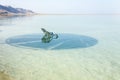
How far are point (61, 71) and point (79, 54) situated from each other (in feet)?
14.6

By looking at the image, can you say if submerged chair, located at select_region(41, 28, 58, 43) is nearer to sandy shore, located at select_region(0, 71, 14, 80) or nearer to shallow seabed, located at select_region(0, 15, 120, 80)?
shallow seabed, located at select_region(0, 15, 120, 80)

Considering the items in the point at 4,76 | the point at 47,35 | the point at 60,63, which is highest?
the point at 47,35

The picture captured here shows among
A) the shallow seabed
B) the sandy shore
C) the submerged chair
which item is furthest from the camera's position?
the submerged chair

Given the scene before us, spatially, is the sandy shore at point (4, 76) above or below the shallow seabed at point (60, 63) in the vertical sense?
above

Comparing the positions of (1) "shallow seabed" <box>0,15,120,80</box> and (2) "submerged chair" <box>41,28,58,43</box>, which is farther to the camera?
(2) "submerged chair" <box>41,28,58,43</box>

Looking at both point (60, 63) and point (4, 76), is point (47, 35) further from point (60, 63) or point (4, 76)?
point (4, 76)

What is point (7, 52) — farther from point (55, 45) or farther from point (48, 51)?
point (55, 45)

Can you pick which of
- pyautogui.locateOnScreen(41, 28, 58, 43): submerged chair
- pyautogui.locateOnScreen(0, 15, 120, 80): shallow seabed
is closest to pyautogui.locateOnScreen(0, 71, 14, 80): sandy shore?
pyautogui.locateOnScreen(0, 15, 120, 80): shallow seabed

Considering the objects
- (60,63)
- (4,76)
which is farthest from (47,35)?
(4,76)

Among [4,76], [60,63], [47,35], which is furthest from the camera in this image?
[47,35]

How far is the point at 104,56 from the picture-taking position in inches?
604

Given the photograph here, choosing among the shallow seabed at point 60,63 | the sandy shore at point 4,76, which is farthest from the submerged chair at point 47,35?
the sandy shore at point 4,76

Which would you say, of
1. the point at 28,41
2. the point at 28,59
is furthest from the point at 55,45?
the point at 28,59

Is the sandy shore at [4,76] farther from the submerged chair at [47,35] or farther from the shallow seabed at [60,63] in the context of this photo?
the submerged chair at [47,35]
